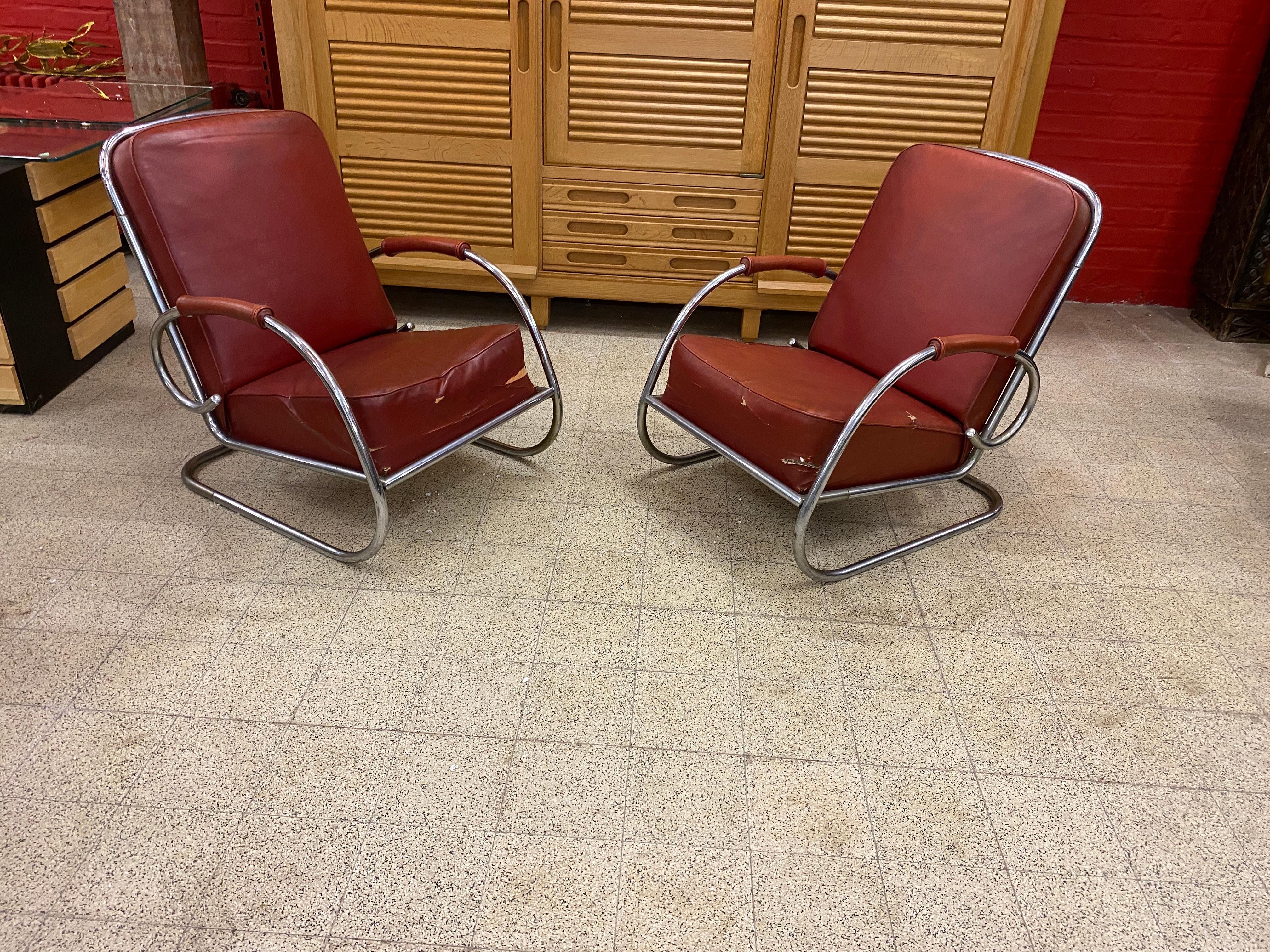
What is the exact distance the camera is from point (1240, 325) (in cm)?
340

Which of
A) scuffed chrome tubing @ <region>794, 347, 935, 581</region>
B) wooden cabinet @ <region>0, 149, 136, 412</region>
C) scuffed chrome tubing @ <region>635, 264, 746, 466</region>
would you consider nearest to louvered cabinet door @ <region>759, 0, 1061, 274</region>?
scuffed chrome tubing @ <region>635, 264, 746, 466</region>

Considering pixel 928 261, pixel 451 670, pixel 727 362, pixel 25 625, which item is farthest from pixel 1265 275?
pixel 25 625

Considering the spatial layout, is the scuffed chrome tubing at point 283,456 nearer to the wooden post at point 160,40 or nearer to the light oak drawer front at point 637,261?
the light oak drawer front at point 637,261

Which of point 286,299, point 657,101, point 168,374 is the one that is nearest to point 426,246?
point 286,299

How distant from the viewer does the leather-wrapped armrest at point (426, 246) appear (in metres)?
2.31

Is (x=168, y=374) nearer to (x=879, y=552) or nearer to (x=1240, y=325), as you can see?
(x=879, y=552)

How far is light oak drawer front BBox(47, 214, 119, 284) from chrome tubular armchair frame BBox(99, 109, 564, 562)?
2.41 ft

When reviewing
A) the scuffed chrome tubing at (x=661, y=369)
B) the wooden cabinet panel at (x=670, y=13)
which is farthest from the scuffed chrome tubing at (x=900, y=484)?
the wooden cabinet panel at (x=670, y=13)

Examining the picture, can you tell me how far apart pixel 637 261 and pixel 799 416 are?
1428mm

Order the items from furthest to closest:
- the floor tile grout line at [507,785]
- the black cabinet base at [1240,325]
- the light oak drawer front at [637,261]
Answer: the black cabinet base at [1240,325]
the light oak drawer front at [637,261]
the floor tile grout line at [507,785]

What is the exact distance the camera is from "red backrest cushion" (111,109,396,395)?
1.91 m

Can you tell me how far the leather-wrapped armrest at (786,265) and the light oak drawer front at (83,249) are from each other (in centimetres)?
183

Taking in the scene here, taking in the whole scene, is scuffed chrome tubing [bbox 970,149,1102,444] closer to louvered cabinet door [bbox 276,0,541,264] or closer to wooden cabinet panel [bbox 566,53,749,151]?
wooden cabinet panel [bbox 566,53,749,151]

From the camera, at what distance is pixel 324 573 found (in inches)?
78.9
